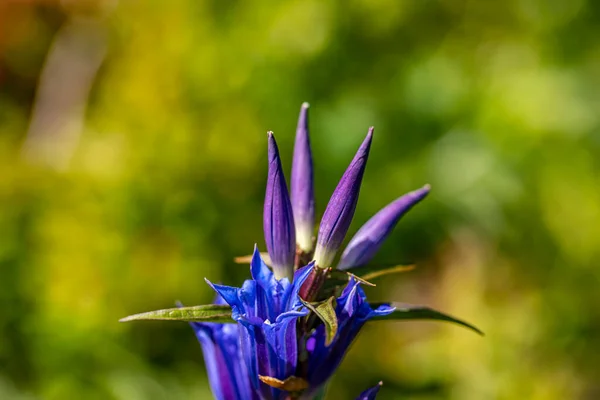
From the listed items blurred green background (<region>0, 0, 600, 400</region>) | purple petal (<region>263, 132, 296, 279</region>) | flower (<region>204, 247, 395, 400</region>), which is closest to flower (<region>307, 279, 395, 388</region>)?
flower (<region>204, 247, 395, 400</region>)

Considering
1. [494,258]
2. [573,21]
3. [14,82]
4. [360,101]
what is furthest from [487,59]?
[14,82]

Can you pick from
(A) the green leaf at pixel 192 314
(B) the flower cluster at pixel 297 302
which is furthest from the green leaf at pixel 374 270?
(A) the green leaf at pixel 192 314

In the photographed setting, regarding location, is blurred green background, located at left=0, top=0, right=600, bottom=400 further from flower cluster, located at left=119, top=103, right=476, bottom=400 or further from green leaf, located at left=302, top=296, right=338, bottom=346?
green leaf, located at left=302, top=296, right=338, bottom=346

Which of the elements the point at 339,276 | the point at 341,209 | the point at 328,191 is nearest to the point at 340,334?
the point at 339,276

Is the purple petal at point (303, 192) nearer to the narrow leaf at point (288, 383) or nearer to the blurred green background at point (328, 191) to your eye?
the narrow leaf at point (288, 383)

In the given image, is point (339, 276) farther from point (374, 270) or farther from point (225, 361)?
point (225, 361)

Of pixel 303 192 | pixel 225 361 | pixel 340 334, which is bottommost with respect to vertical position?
pixel 225 361
